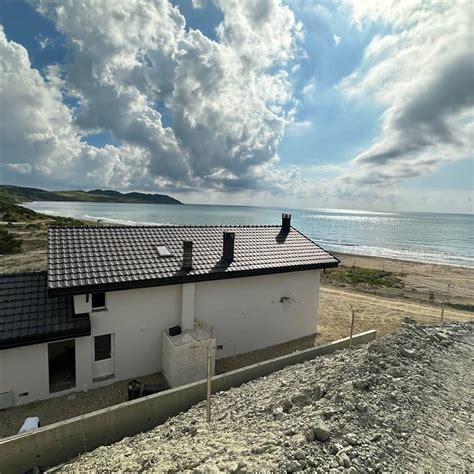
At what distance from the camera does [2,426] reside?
7645mm

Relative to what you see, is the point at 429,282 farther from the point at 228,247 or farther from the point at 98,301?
the point at 98,301

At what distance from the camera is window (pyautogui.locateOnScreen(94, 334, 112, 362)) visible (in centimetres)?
955

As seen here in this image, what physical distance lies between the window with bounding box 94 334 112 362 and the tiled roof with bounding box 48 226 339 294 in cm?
192

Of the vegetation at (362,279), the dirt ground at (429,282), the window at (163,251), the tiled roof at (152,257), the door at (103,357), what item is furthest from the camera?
the vegetation at (362,279)

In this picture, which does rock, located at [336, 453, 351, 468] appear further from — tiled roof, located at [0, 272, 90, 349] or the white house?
tiled roof, located at [0, 272, 90, 349]

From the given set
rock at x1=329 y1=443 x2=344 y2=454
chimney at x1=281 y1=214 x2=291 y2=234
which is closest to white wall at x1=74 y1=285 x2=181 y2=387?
rock at x1=329 y1=443 x2=344 y2=454

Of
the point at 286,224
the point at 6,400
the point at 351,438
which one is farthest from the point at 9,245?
the point at 351,438

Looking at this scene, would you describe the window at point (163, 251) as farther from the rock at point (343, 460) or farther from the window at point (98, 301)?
the rock at point (343, 460)

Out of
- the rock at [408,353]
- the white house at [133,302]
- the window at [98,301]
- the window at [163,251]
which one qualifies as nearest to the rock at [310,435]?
the rock at [408,353]

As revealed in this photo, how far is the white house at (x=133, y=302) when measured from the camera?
858cm

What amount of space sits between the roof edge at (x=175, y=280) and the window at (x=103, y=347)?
5.90 ft

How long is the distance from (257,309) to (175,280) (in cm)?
390

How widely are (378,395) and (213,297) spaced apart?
629 centimetres

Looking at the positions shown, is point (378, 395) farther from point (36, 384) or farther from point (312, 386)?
point (36, 384)
